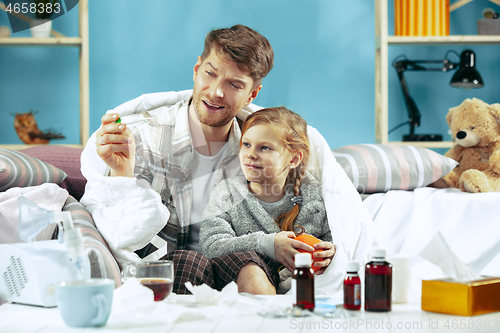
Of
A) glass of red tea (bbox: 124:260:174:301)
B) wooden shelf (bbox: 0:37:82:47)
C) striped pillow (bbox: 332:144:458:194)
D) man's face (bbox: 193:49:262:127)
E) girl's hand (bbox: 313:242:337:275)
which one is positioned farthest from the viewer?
wooden shelf (bbox: 0:37:82:47)

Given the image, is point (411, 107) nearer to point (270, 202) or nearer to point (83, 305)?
point (270, 202)

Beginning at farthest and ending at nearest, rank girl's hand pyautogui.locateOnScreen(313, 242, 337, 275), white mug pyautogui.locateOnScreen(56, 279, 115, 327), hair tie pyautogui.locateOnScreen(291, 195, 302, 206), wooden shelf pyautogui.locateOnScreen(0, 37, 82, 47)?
wooden shelf pyautogui.locateOnScreen(0, 37, 82, 47) → hair tie pyautogui.locateOnScreen(291, 195, 302, 206) → girl's hand pyautogui.locateOnScreen(313, 242, 337, 275) → white mug pyautogui.locateOnScreen(56, 279, 115, 327)

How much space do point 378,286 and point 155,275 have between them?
1.05ft

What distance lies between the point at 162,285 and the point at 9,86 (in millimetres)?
1475

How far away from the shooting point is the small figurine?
5.81 feet

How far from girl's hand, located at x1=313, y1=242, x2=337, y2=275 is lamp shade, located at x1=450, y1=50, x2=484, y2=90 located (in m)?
1.03

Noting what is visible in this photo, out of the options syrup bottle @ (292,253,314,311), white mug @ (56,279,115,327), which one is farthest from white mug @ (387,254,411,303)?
white mug @ (56,279,115,327)

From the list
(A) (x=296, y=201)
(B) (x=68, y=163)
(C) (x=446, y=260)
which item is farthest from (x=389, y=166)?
(B) (x=68, y=163)

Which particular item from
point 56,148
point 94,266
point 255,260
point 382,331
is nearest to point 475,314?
point 382,331

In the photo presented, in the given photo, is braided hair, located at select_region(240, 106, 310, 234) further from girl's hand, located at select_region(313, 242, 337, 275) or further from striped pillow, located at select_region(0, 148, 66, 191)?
striped pillow, located at select_region(0, 148, 66, 191)

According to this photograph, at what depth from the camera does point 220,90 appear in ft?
3.14

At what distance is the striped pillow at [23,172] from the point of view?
3.92 feet

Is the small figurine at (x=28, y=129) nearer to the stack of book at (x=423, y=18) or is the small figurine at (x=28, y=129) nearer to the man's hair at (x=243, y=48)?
the man's hair at (x=243, y=48)

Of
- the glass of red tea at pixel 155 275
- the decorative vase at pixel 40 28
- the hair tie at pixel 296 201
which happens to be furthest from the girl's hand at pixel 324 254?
the decorative vase at pixel 40 28
